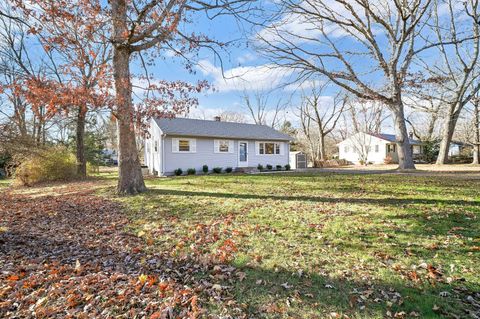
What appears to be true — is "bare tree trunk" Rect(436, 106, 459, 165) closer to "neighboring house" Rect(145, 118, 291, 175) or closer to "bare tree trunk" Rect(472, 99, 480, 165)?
"bare tree trunk" Rect(472, 99, 480, 165)

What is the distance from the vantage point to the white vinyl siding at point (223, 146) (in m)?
20.5

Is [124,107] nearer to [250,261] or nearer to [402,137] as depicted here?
[250,261]

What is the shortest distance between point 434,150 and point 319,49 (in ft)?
90.8

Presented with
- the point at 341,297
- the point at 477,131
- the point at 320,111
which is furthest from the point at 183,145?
the point at 477,131

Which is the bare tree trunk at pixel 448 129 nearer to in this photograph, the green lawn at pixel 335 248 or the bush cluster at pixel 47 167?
the green lawn at pixel 335 248

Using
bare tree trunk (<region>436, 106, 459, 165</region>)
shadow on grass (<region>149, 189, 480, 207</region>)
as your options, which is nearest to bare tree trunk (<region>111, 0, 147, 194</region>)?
shadow on grass (<region>149, 189, 480, 207</region>)

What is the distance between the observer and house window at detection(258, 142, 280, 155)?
75.6 ft

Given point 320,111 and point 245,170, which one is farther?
point 320,111

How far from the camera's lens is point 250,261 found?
3.71 metres

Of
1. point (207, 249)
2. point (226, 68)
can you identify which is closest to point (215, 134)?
point (226, 68)

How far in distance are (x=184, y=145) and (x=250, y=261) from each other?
16.0 metres

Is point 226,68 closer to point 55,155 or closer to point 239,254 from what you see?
point 239,254

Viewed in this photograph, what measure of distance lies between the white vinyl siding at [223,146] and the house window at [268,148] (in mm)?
2832

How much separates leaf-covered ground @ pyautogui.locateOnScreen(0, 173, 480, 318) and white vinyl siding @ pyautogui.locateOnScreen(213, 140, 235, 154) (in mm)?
13721
